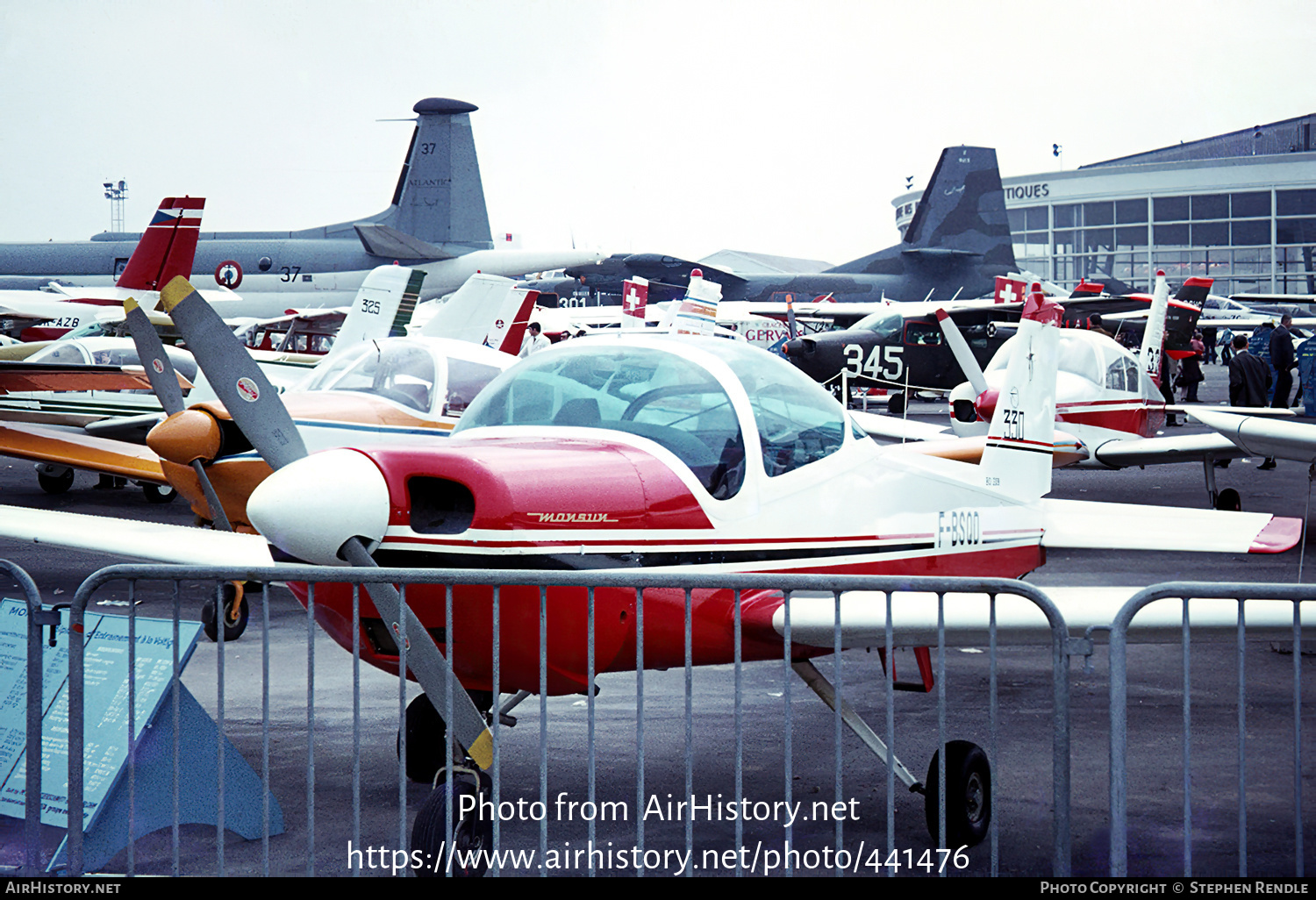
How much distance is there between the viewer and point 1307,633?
3.43 meters

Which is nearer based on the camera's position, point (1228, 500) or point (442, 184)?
point (1228, 500)

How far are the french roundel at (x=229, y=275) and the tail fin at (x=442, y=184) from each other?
4.37m

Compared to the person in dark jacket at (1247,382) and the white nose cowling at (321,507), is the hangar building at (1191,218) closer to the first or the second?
the person in dark jacket at (1247,382)

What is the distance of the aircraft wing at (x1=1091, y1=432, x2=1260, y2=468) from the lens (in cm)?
1196

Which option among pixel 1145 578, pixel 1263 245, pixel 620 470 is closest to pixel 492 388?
pixel 620 470

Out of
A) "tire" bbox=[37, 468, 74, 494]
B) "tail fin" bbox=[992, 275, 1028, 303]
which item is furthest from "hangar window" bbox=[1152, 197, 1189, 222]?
"tire" bbox=[37, 468, 74, 494]

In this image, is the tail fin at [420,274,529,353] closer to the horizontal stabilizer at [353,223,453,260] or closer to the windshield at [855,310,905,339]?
the windshield at [855,310,905,339]

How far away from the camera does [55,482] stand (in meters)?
14.1

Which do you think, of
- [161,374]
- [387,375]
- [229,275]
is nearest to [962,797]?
[387,375]

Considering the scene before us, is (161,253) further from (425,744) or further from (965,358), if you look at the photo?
(965,358)

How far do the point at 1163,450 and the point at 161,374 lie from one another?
963 cm

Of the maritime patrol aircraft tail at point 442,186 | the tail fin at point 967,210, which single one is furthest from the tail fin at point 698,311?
the tail fin at point 967,210
